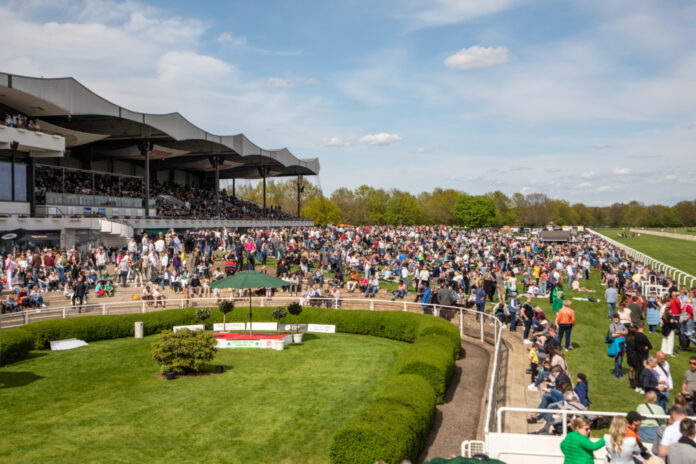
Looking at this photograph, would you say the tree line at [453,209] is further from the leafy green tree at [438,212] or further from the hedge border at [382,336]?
the hedge border at [382,336]

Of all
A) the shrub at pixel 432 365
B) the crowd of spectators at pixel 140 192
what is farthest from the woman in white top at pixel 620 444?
the crowd of spectators at pixel 140 192

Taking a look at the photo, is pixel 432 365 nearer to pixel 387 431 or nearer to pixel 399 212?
pixel 387 431

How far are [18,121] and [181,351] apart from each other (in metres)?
25.2

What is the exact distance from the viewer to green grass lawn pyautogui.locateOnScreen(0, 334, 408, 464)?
8516 millimetres

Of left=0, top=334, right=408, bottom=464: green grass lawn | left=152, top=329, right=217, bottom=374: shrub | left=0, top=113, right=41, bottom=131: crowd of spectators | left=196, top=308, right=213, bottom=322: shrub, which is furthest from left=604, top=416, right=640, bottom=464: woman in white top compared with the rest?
left=0, top=113, right=41, bottom=131: crowd of spectators

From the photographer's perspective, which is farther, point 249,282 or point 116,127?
point 116,127

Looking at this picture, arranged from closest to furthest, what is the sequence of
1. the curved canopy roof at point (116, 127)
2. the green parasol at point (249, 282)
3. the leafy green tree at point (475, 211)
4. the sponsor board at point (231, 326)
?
1. the green parasol at point (249, 282)
2. the sponsor board at point (231, 326)
3. the curved canopy roof at point (116, 127)
4. the leafy green tree at point (475, 211)

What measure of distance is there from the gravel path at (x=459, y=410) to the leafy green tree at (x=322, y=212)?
75.7 metres

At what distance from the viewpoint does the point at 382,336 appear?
18453mm

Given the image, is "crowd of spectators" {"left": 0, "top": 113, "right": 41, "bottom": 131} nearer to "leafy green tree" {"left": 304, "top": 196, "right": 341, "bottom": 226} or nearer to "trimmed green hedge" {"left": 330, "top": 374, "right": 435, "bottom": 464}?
"trimmed green hedge" {"left": 330, "top": 374, "right": 435, "bottom": 464}

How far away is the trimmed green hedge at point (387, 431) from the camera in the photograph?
7.05 meters

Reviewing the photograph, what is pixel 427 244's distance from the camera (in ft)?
118

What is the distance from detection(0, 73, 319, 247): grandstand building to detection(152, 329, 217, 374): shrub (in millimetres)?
18973

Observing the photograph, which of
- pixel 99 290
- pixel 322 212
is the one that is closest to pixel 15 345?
pixel 99 290
